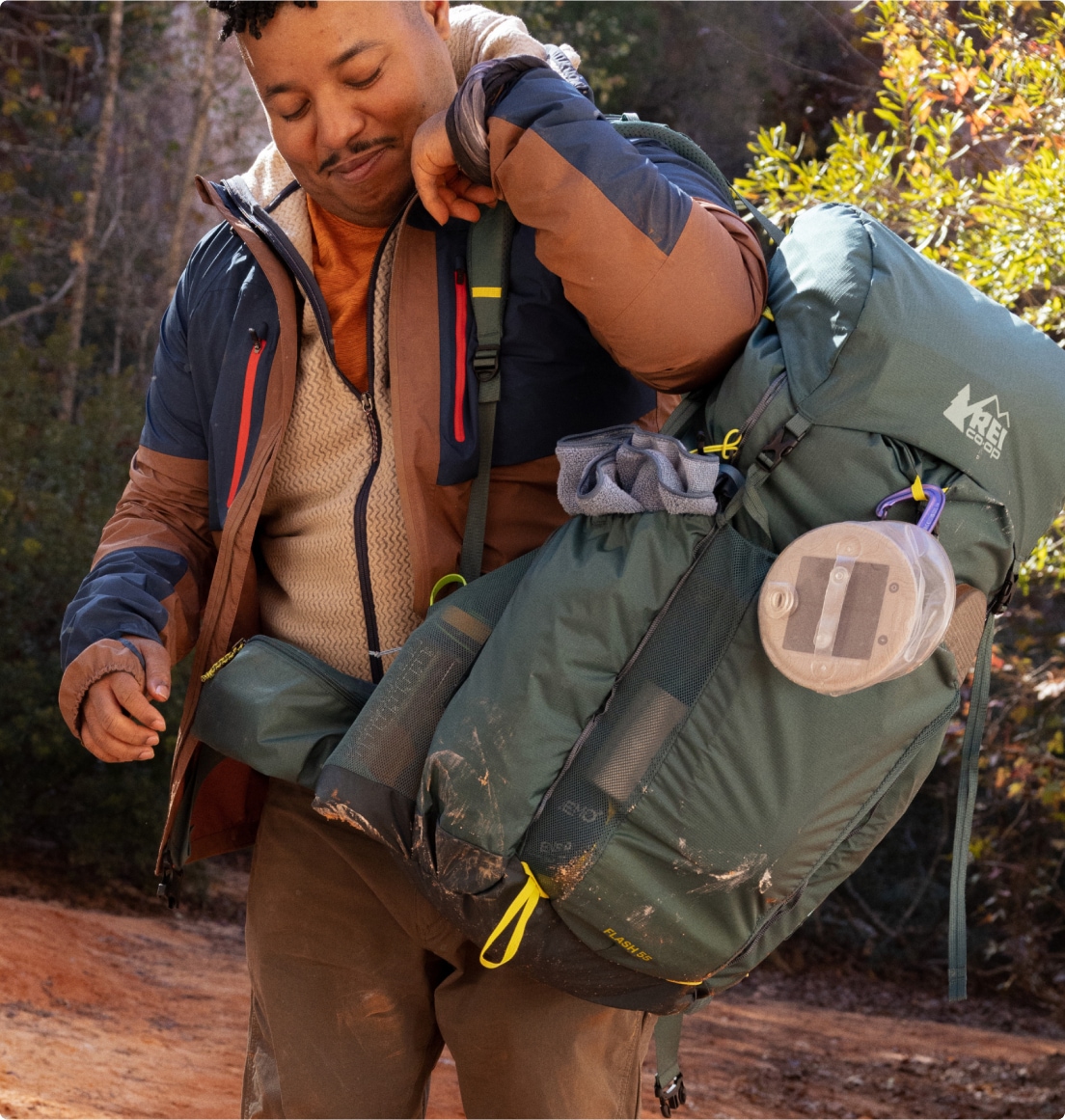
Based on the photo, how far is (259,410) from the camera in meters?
2.03

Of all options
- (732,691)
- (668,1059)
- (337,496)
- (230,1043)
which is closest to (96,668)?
(337,496)

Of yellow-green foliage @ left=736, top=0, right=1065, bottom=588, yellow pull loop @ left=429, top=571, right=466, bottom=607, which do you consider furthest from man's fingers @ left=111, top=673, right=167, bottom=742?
yellow-green foliage @ left=736, top=0, right=1065, bottom=588

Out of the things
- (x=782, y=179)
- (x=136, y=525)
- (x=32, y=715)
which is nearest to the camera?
(x=136, y=525)

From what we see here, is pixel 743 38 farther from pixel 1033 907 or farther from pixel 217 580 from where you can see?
pixel 217 580

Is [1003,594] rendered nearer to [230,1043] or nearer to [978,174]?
[978,174]

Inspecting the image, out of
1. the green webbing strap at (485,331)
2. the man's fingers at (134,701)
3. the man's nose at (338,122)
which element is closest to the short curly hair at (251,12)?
the man's nose at (338,122)

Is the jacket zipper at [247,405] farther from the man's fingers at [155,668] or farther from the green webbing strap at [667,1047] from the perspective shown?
the green webbing strap at [667,1047]

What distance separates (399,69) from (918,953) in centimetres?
697

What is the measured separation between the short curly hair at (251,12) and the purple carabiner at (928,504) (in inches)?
42.7

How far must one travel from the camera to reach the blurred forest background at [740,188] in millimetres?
4172

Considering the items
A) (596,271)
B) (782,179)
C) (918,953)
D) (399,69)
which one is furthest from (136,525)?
(918,953)

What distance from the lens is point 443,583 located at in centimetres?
189

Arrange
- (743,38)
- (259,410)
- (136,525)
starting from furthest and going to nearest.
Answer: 1. (743,38)
2. (136,525)
3. (259,410)

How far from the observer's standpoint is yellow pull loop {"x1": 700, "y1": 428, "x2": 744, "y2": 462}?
163 cm
